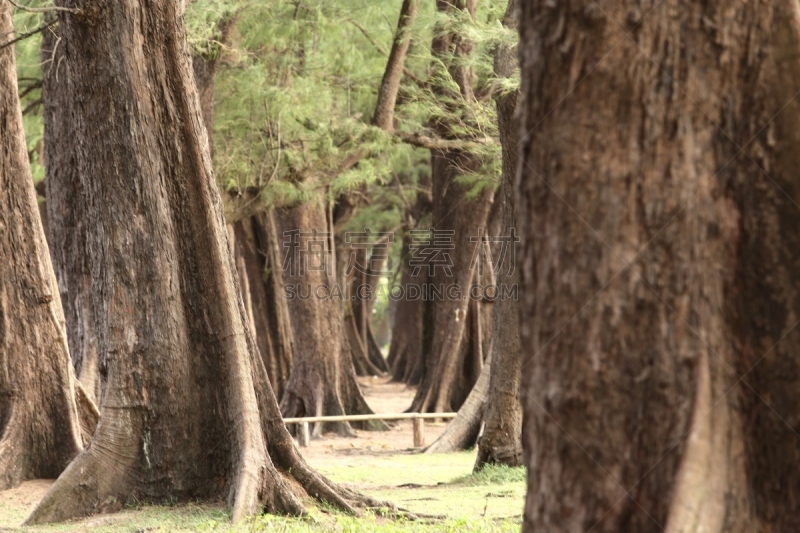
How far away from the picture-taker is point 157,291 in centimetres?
600

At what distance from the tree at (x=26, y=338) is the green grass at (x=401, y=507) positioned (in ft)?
2.98

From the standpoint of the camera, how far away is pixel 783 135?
2887 mm

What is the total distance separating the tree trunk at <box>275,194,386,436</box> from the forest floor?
31.4 inches

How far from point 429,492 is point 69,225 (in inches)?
167

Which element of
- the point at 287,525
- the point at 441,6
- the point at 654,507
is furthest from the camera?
the point at 441,6

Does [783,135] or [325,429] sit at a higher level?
[783,135]

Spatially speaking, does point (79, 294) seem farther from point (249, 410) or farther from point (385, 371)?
point (385, 371)

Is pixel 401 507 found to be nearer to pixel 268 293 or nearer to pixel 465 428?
pixel 465 428

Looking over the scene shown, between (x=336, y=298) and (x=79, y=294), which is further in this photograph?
(x=336, y=298)

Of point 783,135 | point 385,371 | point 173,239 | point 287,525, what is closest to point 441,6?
point 173,239

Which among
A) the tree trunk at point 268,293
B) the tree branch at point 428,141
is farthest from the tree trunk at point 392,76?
the tree trunk at point 268,293

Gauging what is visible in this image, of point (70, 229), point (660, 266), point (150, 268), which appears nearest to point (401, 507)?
point (150, 268)

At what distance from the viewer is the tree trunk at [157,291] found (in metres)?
5.93

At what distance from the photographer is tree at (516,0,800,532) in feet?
8.74
